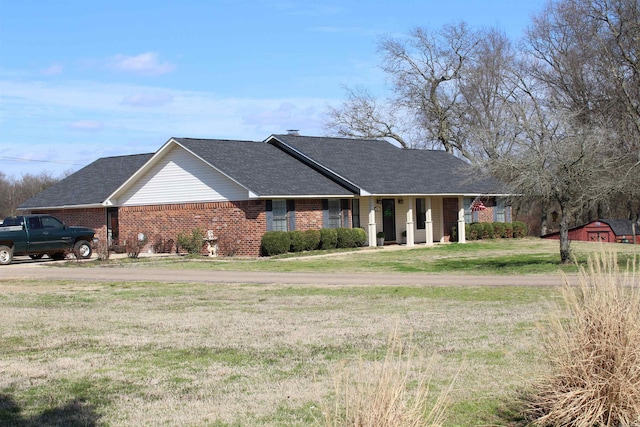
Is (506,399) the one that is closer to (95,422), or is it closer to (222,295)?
(95,422)

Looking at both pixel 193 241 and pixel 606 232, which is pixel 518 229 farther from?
pixel 193 241

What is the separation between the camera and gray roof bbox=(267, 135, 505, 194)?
35031 mm

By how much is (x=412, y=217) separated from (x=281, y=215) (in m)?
7.51

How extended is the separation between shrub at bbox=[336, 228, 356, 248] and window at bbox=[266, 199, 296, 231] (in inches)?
85.0

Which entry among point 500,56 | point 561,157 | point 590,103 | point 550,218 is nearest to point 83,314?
point 561,157

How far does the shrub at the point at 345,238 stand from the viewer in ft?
107

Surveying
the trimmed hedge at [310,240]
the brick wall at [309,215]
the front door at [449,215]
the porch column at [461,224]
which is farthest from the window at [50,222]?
the front door at [449,215]

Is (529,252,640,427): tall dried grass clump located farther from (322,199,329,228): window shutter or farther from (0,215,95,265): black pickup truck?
(322,199,329,228): window shutter

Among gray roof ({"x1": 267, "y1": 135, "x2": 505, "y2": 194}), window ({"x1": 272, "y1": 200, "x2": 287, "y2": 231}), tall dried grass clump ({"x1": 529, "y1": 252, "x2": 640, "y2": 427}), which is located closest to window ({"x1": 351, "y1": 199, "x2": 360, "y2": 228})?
gray roof ({"x1": 267, "y1": 135, "x2": 505, "y2": 194})

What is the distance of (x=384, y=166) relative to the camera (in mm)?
38469

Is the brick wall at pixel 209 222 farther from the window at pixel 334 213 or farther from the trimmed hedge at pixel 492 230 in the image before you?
the trimmed hedge at pixel 492 230

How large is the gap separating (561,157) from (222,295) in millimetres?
10461

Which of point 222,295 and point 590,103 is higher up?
point 590,103

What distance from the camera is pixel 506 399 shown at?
7250 mm
